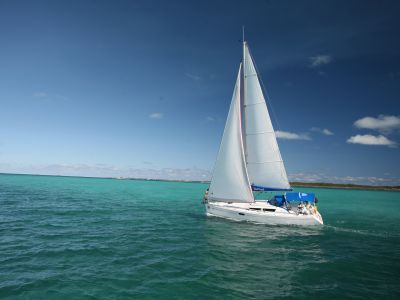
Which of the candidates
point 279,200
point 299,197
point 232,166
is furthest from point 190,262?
point 279,200

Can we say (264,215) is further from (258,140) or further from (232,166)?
(258,140)

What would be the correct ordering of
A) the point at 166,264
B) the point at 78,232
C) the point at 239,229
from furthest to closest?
the point at 239,229 < the point at 78,232 < the point at 166,264

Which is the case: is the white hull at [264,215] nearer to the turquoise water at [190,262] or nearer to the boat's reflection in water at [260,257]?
the boat's reflection in water at [260,257]

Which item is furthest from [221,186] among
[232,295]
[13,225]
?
[13,225]

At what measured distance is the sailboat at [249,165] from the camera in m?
28.2

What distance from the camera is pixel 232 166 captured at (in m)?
29.5

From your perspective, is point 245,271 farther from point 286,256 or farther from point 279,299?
point 286,256

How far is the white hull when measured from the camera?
2684 cm

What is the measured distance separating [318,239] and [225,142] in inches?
534

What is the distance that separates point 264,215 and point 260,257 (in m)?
10.2

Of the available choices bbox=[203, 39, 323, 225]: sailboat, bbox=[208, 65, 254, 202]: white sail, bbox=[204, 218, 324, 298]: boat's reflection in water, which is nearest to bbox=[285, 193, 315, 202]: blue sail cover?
bbox=[203, 39, 323, 225]: sailboat

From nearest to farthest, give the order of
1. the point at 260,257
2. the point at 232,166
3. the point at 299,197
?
1. the point at 260,257
2. the point at 299,197
3. the point at 232,166

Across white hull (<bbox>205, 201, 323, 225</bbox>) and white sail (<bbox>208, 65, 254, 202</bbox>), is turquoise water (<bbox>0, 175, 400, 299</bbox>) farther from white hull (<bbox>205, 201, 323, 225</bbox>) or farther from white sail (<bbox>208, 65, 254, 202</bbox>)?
white sail (<bbox>208, 65, 254, 202</bbox>)

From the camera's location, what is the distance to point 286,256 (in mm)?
17828
